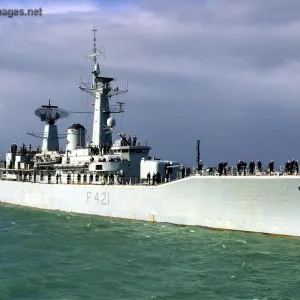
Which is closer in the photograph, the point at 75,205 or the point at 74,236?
the point at 74,236

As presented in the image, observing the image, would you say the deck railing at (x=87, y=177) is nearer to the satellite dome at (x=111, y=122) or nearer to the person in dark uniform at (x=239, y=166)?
the person in dark uniform at (x=239, y=166)

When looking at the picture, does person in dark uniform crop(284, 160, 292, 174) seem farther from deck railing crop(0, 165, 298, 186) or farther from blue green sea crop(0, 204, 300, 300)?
blue green sea crop(0, 204, 300, 300)

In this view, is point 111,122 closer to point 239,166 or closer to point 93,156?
point 93,156

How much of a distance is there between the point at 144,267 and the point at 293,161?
1013 centimetres

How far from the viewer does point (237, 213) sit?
24828 mm

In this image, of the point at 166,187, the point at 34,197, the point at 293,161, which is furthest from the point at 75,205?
the point at 293,161

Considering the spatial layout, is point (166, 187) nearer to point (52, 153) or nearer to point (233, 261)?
point (233, 261)

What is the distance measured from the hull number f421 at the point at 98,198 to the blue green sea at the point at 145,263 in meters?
4.34

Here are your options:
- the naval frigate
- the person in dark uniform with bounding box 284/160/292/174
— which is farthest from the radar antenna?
the person in dark uniform with bounding box 284/160/292/174

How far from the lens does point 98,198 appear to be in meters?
33.2

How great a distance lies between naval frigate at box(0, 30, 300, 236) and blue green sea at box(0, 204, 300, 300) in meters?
0.97

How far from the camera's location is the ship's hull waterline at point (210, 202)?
23109 mm

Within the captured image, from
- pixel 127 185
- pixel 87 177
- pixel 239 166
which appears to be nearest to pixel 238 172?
pixel 239 166

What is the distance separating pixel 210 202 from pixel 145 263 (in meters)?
7.97
